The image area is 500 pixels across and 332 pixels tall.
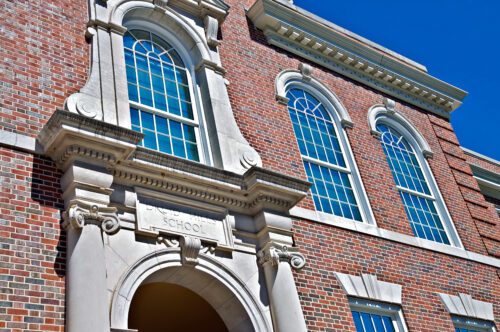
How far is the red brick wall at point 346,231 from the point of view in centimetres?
1016

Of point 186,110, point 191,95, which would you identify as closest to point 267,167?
point 186,110

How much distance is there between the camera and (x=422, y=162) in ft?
47.8

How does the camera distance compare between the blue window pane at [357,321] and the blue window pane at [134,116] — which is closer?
the blue window pane at [134,116]

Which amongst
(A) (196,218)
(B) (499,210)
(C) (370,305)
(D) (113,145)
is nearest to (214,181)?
(A) (196,218)

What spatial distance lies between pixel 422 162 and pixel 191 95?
6430mm

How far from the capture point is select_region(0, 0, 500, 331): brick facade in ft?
23.5

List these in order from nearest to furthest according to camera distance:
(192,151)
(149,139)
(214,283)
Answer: (214,283)
(149,139)
(192,151)

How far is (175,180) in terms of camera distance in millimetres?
8719

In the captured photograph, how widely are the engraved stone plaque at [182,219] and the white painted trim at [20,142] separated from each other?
Result: 1453 mm

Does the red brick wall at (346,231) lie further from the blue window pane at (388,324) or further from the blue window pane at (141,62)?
the blue window pane at (141,62)

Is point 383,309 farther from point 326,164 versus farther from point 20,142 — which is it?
point 20,142

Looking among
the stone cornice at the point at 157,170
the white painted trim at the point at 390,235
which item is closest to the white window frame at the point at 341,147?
the white painted trim at the point at 390,235

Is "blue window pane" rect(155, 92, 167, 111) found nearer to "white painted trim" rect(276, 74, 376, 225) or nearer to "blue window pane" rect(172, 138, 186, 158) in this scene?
"blue window pane" rect(172, 138, 186, 158)

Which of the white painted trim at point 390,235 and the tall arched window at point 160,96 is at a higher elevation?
the tall arched window at point 160,96
